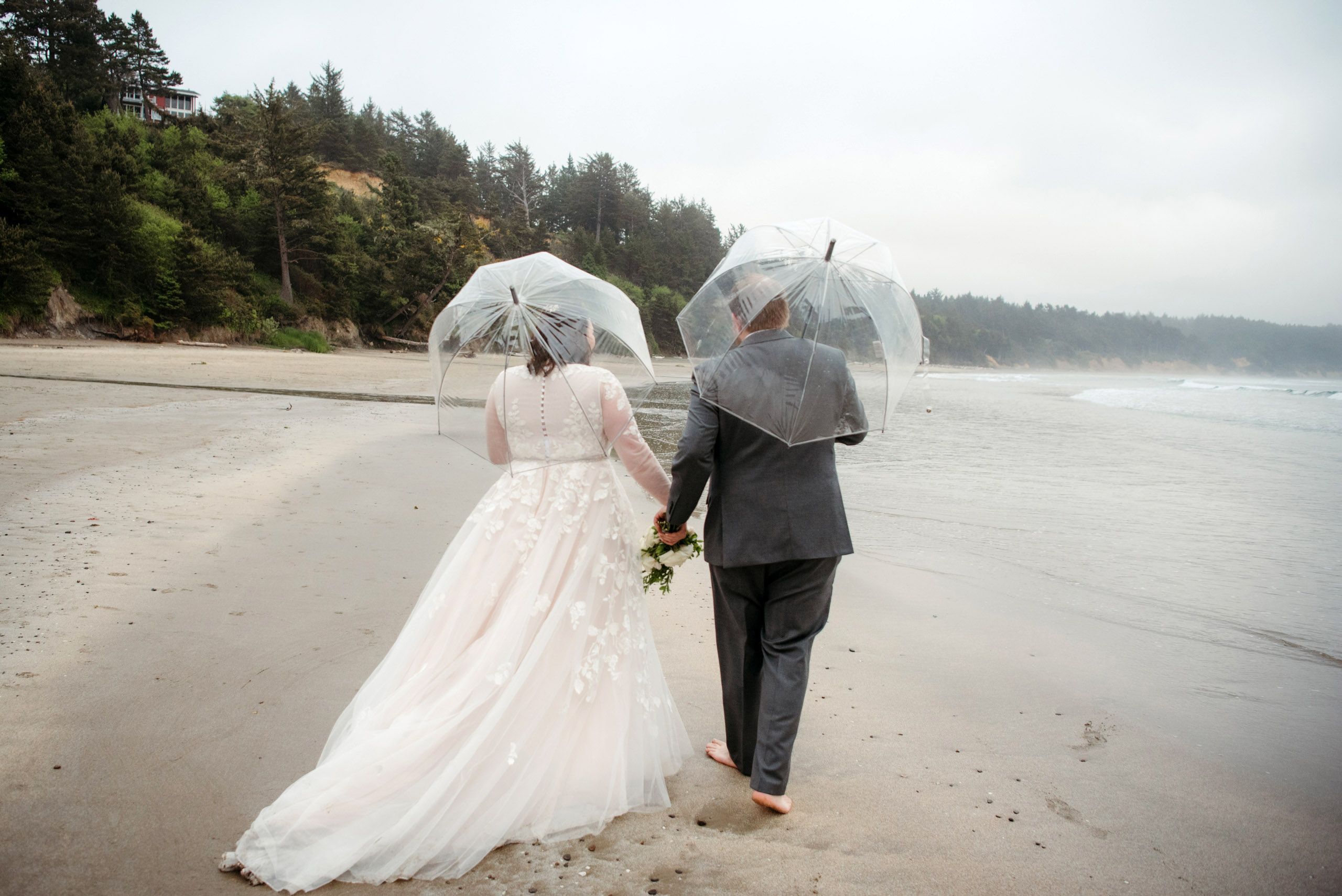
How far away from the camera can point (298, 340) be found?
30.2m

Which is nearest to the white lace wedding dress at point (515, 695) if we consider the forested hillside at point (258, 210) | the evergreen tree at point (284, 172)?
the forested hillside at point (258, 210)

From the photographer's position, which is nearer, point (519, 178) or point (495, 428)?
point (495, 428)

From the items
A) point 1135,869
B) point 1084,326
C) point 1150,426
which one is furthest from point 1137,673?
point 1084,326

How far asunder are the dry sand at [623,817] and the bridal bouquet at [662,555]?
2.66 feet

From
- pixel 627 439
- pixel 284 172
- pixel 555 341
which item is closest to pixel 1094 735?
pixel 627 439

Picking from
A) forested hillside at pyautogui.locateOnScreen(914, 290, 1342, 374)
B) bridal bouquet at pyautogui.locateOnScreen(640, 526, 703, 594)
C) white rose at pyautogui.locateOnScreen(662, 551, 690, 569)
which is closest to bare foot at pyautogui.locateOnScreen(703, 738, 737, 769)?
bridal bouquet at pyautogui.locateOnScreen(640, 526, 703, 594)

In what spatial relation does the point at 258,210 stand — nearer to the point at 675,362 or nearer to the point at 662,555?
the point at 675,362

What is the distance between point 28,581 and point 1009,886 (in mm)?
5173

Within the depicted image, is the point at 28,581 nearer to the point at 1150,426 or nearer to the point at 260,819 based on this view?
the point at 260,819

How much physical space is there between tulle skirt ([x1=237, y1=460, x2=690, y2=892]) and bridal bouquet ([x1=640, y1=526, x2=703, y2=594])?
0.07 meters

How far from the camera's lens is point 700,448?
2785mm

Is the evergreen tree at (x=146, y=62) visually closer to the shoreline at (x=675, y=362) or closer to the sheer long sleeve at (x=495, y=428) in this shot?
the shoreline at (x=675, y=362)

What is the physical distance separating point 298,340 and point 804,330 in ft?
104

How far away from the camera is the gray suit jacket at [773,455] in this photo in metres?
2.74
